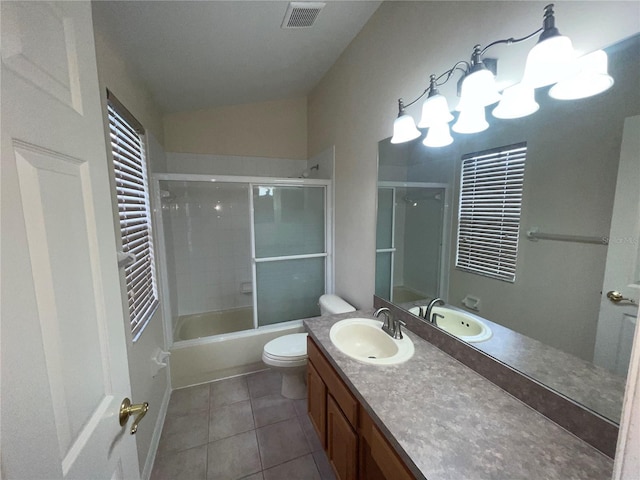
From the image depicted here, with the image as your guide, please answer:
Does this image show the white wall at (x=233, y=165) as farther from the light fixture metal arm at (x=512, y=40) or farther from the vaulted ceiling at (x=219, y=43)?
the light fixture metal arm at (x=512, y=40)

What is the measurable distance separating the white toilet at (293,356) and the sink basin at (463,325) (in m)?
0.85

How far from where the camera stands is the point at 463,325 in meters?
1.21

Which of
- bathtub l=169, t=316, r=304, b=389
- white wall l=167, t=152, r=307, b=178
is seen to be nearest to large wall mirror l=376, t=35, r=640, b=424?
bathtub l=169, t=316, r=304, b=389

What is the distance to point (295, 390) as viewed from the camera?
6.72ft

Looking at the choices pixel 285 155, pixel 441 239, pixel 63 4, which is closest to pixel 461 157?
pixel 441 239

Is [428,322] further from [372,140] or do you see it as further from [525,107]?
[372,140]

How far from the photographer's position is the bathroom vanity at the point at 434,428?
695mm

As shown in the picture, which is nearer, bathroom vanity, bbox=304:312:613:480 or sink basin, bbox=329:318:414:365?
bathroom vanity, bbox=304:312:613:480

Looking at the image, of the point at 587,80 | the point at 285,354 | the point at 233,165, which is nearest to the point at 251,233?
the point at 233,165

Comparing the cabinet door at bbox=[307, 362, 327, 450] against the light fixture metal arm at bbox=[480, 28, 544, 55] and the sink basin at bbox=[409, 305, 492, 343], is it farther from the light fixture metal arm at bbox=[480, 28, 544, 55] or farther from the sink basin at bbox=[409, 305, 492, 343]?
the light fixture metal arm at bbox=[480, 28, 544, 55]

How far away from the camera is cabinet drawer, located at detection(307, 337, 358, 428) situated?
1.06 m

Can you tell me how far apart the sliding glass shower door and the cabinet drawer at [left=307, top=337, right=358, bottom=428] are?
1.09 meters

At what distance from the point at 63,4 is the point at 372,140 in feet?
5.25

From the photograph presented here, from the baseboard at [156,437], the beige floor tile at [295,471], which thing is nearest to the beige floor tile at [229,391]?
the baseboard at [156,437]
